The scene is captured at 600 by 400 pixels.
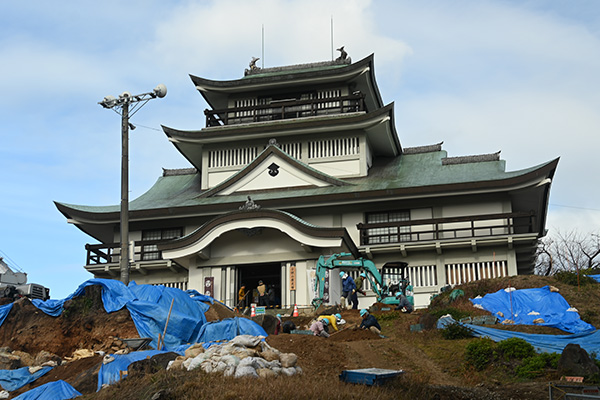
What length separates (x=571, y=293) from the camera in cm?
2520

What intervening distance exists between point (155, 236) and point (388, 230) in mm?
11524

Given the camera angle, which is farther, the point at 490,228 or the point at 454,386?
the point at 490,228

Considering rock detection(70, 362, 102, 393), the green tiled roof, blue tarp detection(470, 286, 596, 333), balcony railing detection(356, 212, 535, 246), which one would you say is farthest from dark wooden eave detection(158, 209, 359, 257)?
rock detection(70, 362, 102, 393)

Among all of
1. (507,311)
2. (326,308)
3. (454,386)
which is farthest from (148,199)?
(454,386)

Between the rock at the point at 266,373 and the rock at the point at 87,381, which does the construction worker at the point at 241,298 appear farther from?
the rock at the point at 266,373

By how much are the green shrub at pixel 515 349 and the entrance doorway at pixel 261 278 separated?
1429cm

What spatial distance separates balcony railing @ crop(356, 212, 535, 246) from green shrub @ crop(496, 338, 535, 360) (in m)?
13.7

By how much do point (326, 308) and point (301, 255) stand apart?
4427 millimetres

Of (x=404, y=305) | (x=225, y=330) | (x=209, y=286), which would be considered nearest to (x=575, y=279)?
(x=404, y=305)

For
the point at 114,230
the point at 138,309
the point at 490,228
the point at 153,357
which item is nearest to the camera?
the point at 153,357

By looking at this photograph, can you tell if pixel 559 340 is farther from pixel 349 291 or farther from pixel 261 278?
pixel 261 278

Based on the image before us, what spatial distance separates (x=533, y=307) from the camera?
79.2 ft

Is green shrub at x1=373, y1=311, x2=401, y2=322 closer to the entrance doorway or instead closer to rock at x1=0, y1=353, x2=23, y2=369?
the entrance doorway

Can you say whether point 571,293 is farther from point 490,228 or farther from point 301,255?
point 301,255
